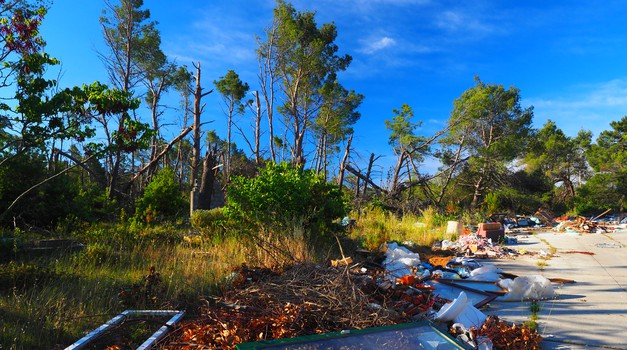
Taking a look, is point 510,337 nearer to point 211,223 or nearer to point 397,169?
point 211,223

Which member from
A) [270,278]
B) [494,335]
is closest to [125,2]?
[270,278]

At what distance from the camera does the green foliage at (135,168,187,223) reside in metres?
10.4

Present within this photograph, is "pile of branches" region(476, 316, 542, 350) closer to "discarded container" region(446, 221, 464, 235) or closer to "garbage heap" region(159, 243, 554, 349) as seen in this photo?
"garbage heap" region(159, 243, 554, 349)

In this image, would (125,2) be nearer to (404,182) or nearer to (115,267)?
(404,182)

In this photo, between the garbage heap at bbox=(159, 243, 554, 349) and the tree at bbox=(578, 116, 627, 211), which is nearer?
the garbage heap at bbox=(159, 243, 554, 349)

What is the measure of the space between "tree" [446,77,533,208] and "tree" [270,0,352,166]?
793 centimetres

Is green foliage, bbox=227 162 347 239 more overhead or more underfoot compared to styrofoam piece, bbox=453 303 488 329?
more overhead

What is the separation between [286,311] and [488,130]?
27015mm

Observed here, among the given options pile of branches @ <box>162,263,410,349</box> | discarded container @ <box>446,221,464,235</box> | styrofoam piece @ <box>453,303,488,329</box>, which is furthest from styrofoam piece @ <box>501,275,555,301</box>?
discarded container @ <box>446,221,464,235</box>

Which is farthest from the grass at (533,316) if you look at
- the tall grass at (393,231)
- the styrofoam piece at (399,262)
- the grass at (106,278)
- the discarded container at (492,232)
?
the discarded container at (492,232)

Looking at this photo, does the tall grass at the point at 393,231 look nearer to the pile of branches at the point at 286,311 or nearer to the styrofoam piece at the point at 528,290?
the styrofoam piece at the point at 528,290

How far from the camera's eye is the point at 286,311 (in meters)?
3.34

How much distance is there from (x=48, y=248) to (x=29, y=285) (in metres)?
2.08

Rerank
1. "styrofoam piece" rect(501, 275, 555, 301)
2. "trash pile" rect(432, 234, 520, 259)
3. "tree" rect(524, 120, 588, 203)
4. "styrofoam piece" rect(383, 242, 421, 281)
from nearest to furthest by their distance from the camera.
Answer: "styrofoam piece" rect(501, 275, 555, 301) → "styrofoam piece" rect(383, 242, 421, 281) → "trash pile" rect(432, 234, 520, 259) → "tree" rect(524, 120, 588, 203)
